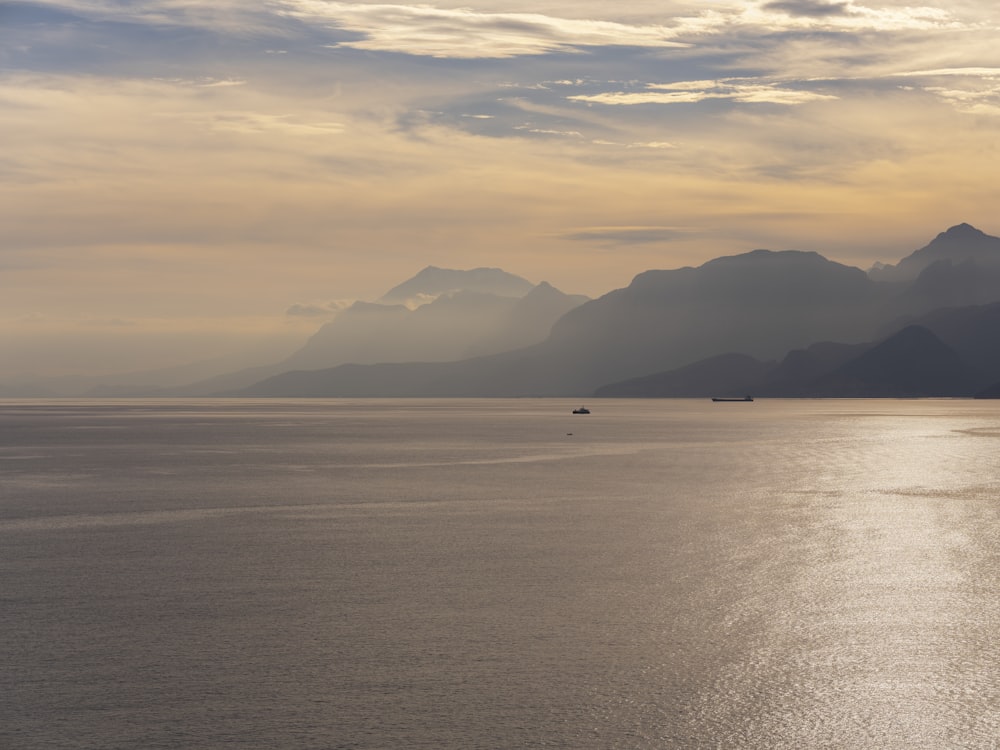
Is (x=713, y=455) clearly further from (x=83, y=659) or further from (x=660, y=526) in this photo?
(x=83, y=659)

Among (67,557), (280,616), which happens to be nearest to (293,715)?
(280,616)

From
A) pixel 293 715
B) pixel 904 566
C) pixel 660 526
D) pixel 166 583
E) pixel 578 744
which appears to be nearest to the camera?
pixel 578 744

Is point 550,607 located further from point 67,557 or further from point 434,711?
point 67,557

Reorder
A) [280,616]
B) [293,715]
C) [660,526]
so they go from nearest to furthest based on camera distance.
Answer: [293,715]
[280,616]
[660,526]

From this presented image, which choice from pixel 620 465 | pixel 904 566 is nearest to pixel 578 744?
pixel 904 566

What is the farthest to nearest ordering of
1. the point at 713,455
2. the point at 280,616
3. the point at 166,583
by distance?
the point at 713,455
the point at 166,583
the point at 280,616

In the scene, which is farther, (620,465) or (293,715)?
(620,465)
